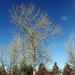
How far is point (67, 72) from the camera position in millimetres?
8930

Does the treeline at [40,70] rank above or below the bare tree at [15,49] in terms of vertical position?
below

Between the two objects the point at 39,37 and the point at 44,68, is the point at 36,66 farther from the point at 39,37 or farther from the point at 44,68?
the point at 39,37

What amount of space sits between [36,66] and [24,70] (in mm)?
485

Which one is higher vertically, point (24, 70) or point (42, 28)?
point (42, 28)

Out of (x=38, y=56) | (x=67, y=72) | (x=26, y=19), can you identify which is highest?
(x=26, y=19)

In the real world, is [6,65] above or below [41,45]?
below

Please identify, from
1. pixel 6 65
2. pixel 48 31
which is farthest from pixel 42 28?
pixel 6 65

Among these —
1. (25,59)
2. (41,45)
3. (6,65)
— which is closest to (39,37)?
(41,45)

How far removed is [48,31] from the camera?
880 centimetres

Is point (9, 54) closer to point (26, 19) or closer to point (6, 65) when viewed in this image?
point (6, 65)

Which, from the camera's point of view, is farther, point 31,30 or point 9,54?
point 9,54

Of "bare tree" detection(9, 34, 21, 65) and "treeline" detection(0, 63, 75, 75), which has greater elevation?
"bare tree" detection(9, 34, 21, 65)

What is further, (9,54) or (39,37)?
(9,54)

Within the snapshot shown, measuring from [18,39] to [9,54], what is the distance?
42.8 inches
